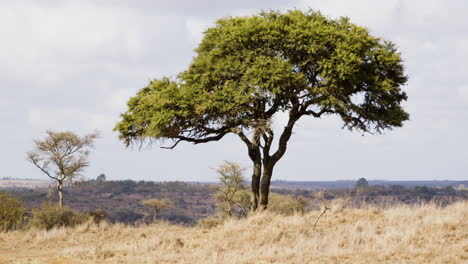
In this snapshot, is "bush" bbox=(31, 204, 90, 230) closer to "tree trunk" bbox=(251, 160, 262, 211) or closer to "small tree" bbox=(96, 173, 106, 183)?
"tree trunk" bbox=(251, 160, 262, 211)

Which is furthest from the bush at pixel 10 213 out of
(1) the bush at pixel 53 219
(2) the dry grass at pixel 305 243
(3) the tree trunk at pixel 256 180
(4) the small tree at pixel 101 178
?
(4) the small tree at pixel 101 178

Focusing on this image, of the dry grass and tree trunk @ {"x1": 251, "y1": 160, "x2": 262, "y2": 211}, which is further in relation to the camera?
tree trunk @ {"x1": 251, "y1": 160, "x2": 262, "y2": 211}

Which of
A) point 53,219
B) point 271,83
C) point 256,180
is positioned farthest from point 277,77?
point 53,219

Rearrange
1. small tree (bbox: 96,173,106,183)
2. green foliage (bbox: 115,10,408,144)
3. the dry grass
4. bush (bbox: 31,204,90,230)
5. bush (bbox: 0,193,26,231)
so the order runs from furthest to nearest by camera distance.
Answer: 1. small tree (bbox: 96,173,106,183)
2. bush (bbox: 0,193,26,231)
3. bush (bbox: 31,204,90,230)
4. green foliage (bbox: 115,10,408,144)
5. the dry grass

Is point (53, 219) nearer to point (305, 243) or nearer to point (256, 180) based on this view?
point (256, 180)

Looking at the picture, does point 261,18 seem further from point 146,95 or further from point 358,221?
point 358,221

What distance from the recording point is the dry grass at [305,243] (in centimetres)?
1537

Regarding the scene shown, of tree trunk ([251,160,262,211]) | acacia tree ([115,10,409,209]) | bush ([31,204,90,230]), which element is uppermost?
acacia tree ([115,10,409,209])

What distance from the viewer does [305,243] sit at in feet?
55.7

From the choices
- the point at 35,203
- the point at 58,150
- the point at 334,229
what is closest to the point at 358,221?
the point at 334,229

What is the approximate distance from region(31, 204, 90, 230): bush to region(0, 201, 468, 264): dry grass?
6.71 meters

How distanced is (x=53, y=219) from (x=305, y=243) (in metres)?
19.4

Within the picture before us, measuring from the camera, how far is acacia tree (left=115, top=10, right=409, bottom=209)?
23.7m

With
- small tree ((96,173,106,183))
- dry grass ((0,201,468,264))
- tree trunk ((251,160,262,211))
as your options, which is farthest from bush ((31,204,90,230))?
small tree ((96,173,106,183))
